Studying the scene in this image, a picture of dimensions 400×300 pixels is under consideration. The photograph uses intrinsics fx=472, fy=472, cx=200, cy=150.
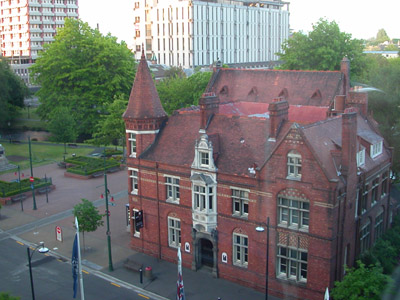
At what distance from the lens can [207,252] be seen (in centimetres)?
3177

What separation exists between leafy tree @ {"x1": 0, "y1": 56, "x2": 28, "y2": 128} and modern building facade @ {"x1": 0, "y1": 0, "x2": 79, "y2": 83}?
42.5 meters

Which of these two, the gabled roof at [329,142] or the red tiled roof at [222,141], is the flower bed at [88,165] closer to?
the red tiled roof at [222,141]

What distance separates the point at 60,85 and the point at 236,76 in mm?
36110

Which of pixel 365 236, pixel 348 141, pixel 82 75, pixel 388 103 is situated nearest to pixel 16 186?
Result: pixel 82 75

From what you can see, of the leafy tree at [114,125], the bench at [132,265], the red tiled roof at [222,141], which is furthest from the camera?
the leafy tree at [114,125]

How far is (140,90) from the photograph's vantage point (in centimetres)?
3350

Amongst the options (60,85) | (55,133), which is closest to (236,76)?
(55,133)

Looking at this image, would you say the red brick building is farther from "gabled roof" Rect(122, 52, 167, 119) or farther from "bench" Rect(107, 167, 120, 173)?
"bench" Rect(107, 167, 120, 173)

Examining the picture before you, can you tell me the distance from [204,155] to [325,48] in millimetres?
42501

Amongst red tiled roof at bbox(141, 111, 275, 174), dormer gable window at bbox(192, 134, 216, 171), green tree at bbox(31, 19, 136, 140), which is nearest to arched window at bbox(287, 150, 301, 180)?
red tiled roof at bbox(141, 111, 275, 174)

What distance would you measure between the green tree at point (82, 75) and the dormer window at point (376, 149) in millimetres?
46965

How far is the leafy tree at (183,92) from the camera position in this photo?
68.7 metres

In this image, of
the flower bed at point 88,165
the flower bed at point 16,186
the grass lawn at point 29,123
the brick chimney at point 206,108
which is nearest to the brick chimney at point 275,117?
the brick chimney at point 206,108

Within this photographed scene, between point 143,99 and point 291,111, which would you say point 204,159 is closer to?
point 143,99
